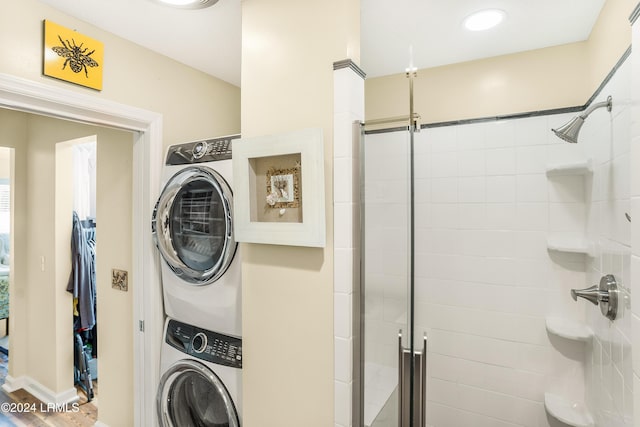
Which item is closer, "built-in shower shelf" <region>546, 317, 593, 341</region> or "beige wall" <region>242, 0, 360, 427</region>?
"beige wall" <region>242, 0, 360, 427</region>

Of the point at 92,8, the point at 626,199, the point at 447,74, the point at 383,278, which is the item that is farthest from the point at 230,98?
the point at 626,199

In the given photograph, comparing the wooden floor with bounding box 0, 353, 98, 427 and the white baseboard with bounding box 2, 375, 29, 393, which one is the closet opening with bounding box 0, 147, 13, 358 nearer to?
the white baseboard with bounding box 2, 375, 29, 393

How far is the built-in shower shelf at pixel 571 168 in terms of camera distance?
1534 millimetres

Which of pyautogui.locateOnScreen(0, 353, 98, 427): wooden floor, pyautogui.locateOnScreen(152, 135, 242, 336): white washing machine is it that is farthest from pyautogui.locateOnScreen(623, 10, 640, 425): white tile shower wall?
pyautogui.locateOnScreen(0, 353, 98, 427): wooden floor

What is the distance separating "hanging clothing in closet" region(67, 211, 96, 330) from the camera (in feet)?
8.71

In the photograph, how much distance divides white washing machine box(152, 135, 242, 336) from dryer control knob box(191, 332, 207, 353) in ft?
0.16

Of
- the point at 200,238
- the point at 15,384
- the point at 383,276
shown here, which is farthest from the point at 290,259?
the point at 15,384

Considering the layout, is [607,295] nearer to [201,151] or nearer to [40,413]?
[201,151]

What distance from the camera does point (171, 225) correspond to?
166 centimetres

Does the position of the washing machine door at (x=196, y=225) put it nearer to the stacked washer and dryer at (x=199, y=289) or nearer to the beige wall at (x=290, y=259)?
the stacked washer and dryer at (x=199, y=289)

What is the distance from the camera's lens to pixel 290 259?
48.8 inches

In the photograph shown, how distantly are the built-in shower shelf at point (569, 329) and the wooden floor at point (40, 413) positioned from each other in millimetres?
3102

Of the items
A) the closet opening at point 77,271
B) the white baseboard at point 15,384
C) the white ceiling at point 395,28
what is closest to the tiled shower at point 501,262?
the white ceiling at point 395,28

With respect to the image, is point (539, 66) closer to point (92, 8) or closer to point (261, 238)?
point (261, 238)
